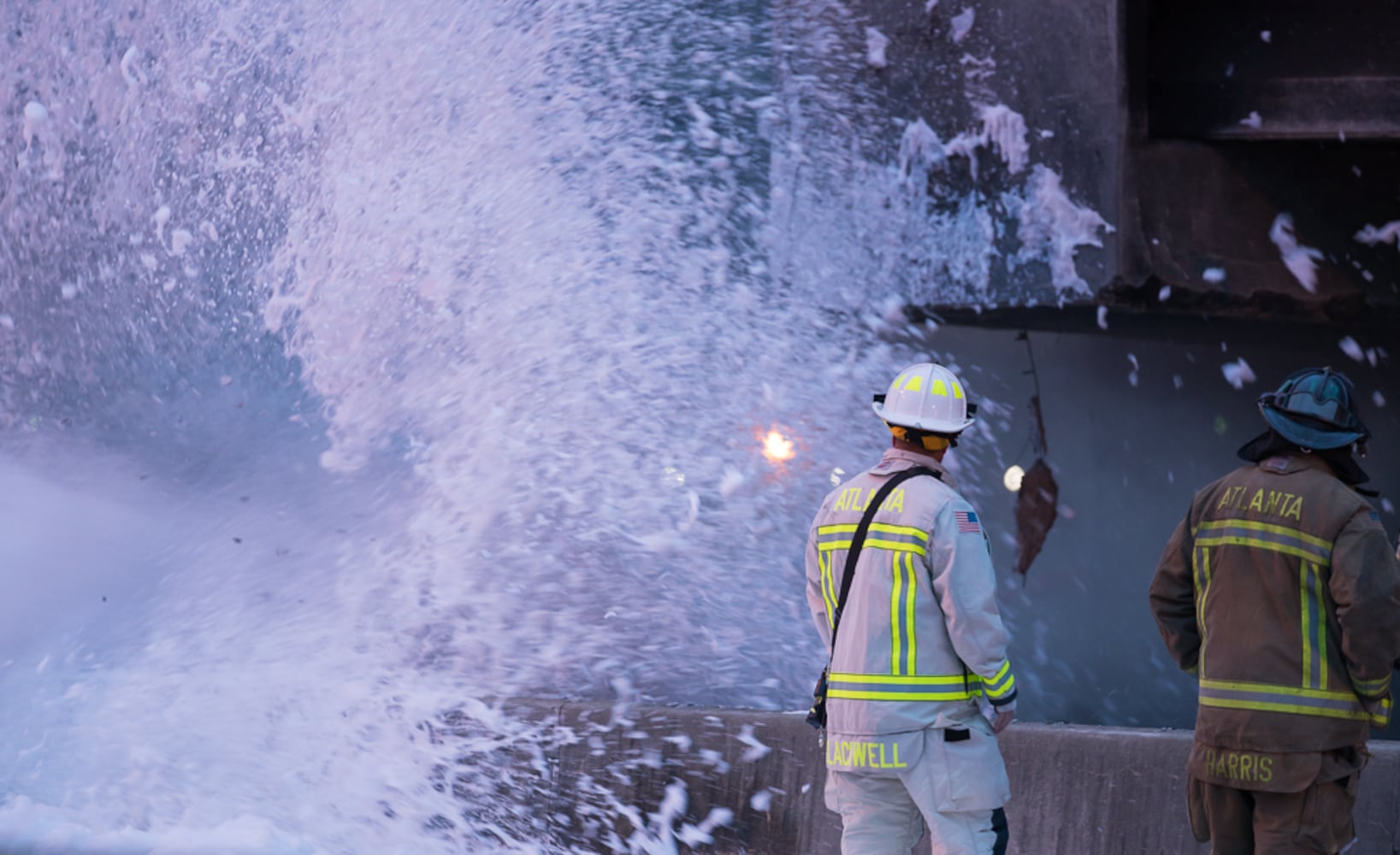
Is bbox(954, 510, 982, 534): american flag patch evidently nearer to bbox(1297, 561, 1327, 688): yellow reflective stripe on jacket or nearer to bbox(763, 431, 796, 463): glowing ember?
bbox(1297, 561, 1327, 688): yellow reflective stripe on jacket

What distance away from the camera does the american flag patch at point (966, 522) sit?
140 inches

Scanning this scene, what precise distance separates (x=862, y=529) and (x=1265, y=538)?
1033 mm

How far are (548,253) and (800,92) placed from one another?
81.0 inches

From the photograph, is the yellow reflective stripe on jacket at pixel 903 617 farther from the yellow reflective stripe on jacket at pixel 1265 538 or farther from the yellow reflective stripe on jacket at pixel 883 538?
the yellow reflective stripe on jacket at pixel 1265 538

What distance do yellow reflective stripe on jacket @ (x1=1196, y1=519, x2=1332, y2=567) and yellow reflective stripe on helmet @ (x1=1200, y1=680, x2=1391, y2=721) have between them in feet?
1.09

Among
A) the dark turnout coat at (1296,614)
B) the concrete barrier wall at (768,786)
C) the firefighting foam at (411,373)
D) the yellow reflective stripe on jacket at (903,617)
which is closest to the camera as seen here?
the dark turnout coat at (1296,614)

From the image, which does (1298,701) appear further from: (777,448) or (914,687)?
(777,448)

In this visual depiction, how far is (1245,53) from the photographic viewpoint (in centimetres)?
652

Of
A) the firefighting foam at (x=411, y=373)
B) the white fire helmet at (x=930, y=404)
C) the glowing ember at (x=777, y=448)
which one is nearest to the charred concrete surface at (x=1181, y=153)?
the firefighting foam at (x=411, y=373)

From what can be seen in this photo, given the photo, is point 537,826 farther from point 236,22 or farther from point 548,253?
point 236,22

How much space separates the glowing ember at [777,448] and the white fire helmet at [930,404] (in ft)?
15.9

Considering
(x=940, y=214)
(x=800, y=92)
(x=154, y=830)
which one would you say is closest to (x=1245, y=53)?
(x=940, y=214)

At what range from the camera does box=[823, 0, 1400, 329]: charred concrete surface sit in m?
6.64

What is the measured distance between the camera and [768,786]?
222 inches
